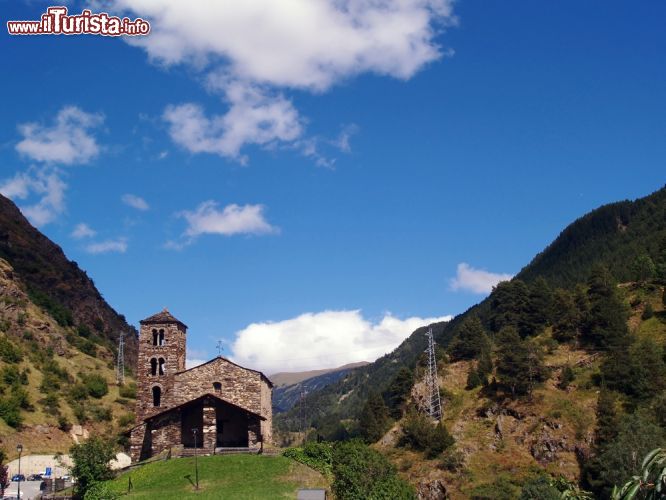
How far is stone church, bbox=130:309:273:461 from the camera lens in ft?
194

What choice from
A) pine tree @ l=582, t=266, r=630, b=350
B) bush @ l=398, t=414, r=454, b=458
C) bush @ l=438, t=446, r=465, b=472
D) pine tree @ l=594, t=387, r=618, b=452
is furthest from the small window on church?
pine tree @ l=582, t=266, r=630, b=350

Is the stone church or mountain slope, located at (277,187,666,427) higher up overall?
mountain slope, located at (277,187,666,427)

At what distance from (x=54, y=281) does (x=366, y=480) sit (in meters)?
110

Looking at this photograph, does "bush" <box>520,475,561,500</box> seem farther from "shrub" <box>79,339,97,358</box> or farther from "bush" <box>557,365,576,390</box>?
"shrub" <box>79,339,97,358</box>

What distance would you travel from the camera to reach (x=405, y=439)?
80.2 metres

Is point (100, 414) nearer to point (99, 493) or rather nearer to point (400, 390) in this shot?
point (400, 390)

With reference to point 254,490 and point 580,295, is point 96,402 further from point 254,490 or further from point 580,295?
point 580,295

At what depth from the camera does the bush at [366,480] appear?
42.8 metres

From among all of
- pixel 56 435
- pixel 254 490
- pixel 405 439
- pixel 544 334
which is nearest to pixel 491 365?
pixel 544 334

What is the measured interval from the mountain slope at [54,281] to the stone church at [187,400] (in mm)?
61521

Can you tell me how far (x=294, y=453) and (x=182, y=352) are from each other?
75.4 ft

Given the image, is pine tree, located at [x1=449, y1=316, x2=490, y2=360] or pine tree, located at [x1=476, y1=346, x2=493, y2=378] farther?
pine tree, located at [x1=449, y1=316, x2=490, y2=360]

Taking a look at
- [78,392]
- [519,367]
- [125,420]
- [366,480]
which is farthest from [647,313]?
[78,392]

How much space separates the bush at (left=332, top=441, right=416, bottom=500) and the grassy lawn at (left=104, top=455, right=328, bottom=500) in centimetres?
264
